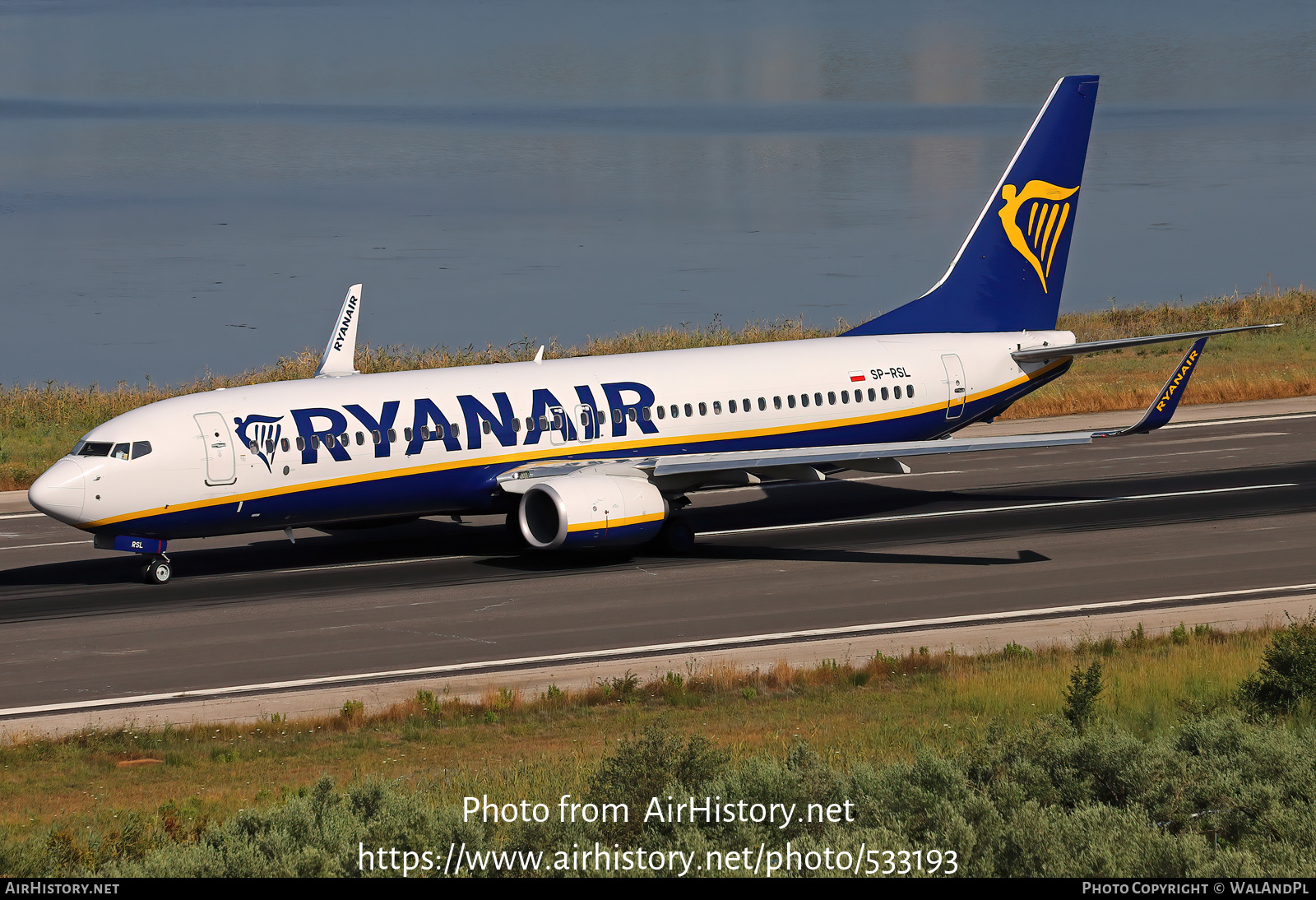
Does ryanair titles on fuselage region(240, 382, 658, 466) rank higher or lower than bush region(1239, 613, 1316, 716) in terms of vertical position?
higher

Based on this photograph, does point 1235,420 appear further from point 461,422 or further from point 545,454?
point 461,422

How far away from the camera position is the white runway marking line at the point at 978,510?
40.4m

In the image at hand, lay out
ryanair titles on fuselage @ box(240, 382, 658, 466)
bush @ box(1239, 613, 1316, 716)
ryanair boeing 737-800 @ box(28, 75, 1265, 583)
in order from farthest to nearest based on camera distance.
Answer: ryanair titles on fuselage @ box(240, 382, 658, 466)
ryanair boeing 737-800 @ box(28, 75, 1265, 583)
bush @ box(1239, 613, 1316, 716)

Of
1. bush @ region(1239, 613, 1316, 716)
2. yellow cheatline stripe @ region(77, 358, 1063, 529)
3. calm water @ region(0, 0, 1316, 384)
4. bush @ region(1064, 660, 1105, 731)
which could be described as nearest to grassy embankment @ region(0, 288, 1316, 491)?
calm water @ region(0, 0, 1316, 384)

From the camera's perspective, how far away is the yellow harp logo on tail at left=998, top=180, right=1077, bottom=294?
4431cm

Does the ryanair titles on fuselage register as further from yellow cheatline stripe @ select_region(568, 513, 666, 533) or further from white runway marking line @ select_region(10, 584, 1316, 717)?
white runway marking line @ select_region(10, 584, 1316, 717)

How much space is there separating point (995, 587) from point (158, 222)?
89.5m

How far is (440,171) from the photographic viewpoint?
12875cm

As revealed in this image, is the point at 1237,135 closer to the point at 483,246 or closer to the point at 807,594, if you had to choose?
the point at 483,246

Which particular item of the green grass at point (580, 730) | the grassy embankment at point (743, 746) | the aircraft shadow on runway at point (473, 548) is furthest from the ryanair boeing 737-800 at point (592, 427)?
the grassy embankment at point (743, 746)

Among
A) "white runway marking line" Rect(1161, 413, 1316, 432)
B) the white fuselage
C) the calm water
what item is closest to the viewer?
the white fuselage

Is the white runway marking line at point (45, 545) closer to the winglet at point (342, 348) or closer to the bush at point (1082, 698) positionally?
the winglet at point (342, 348)

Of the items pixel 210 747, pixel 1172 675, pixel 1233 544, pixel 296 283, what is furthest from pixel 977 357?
pixel 296 283

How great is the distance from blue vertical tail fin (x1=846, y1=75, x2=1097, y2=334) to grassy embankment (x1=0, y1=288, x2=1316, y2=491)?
535 inches
